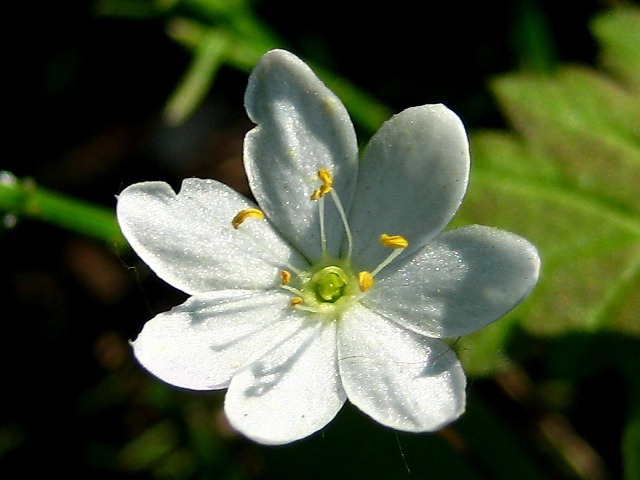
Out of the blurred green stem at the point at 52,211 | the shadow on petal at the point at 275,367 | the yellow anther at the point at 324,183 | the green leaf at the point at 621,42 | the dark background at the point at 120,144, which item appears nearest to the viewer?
the shadow on petal at the point at 275,367

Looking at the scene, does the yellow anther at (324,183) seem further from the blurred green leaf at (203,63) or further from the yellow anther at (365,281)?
the blurred green leaf at (203,63)

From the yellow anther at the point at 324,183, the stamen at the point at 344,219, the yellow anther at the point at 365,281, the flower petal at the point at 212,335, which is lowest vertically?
the flower petal at the point at 212,335

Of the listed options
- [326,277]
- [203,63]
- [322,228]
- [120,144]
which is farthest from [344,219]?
[120,144]

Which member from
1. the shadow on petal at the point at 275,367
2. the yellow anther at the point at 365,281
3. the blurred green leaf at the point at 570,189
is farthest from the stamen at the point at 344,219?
the blurred green leaf at the point at 570,189

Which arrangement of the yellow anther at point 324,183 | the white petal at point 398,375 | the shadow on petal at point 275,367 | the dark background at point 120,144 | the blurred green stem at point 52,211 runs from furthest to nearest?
the dark background at point 120,144 → the blurred green stem at point 52,211 → the yellow anther at point 324,183 → the shadow on petal at point 275,367 → the white petal at point 398,375

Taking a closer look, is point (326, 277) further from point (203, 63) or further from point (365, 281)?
point (203, 63)

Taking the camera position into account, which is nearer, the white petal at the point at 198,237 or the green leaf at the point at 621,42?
the white petal at the point at 198,237

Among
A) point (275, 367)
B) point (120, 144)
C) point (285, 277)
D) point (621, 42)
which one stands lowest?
point (120, 144)
